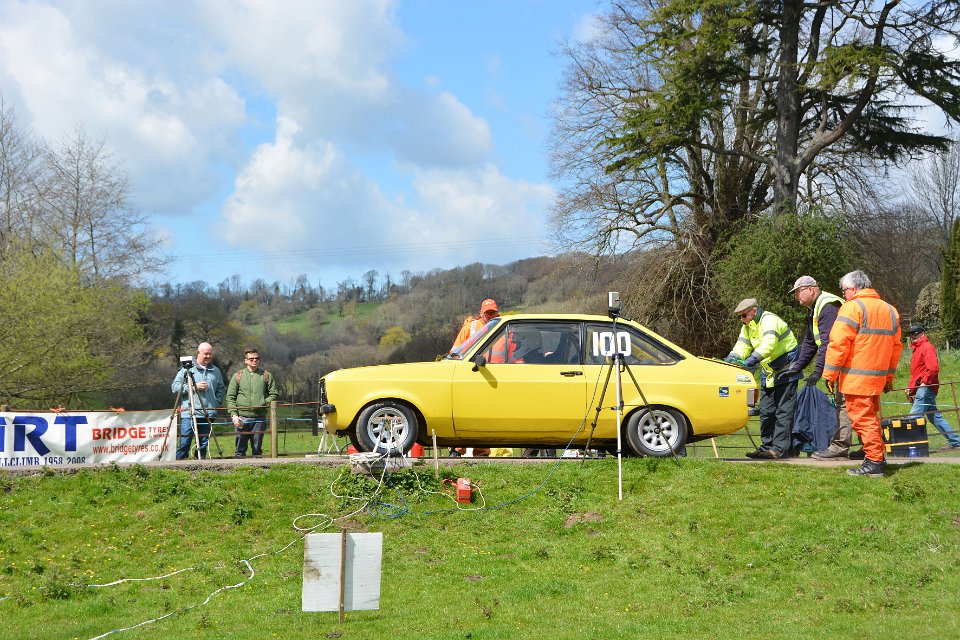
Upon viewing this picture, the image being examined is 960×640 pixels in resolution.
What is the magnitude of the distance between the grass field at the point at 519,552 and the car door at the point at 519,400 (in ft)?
1.50

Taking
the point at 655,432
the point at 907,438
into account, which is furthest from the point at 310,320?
the point at 655,432

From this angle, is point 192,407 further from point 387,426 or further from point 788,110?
point 788,110

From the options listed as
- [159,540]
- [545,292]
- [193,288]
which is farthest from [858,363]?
[193,288]

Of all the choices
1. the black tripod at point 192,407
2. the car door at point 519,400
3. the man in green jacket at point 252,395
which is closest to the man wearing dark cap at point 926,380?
the car door at point 519,400

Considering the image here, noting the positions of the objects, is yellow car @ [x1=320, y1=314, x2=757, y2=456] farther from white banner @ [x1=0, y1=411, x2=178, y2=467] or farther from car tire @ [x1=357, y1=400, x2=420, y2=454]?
white banner @ [x1=0, y1=411, x2=178, y2=467]

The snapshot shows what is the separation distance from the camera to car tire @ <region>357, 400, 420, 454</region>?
37.8ft

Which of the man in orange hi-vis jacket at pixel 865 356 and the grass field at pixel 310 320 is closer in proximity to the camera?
the man in orange hi-vis jacket at pixel 865 356

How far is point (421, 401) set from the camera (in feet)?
37.8

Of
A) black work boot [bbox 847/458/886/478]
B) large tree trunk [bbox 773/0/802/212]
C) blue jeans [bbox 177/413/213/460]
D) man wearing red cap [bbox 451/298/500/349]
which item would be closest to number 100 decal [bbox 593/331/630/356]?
black work boot [bbox 847/458/886/478]

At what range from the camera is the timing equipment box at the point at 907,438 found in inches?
512

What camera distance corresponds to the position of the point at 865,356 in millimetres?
9969

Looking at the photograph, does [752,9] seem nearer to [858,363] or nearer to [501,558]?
[858,363]

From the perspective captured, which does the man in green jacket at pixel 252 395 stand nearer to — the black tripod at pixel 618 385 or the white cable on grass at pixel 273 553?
the white cable on grass at pixel 273 553

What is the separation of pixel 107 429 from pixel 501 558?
6.82 meters
